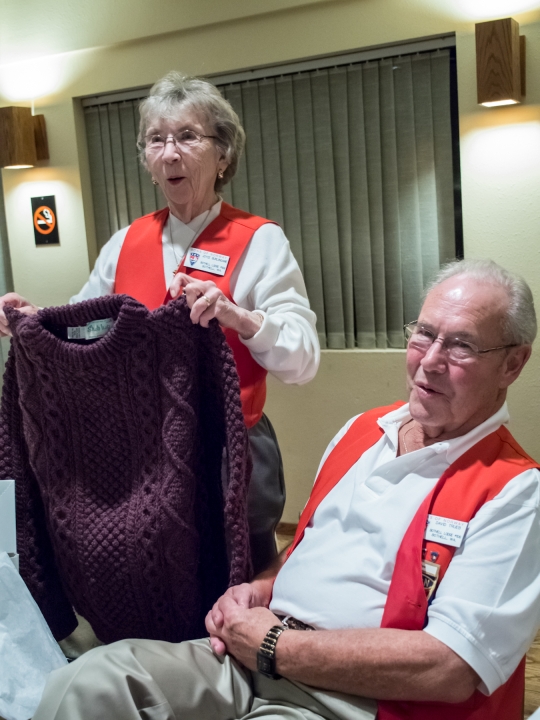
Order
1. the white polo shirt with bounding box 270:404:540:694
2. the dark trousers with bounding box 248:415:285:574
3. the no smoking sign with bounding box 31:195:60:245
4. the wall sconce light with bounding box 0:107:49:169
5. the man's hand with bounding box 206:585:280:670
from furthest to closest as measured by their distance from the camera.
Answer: the no smoking sign with bounding box 31:195:60:245
the wall sconce light with bounding box 0:107:49:169
the dark trousers with bounding box 248:415:285:574
the man's hand with bounding box 206:585:280:670
the white polo shirt with bounding box 270:404:540:694

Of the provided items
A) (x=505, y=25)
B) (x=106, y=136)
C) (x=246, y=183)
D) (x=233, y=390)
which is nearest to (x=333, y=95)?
(x=246, y=183)

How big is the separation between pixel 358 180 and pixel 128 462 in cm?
241

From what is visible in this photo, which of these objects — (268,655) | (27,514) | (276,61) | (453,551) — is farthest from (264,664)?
(276,61)

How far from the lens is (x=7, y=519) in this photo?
140 cm

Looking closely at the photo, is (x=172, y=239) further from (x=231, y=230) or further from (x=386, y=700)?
(x=386, y=700)

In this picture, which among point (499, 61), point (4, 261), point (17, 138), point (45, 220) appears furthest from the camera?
point (4, 261)

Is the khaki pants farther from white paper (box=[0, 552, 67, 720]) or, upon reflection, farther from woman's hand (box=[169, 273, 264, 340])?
woman's hand (box=[169, 273, 264, 340])

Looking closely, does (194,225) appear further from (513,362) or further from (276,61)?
(276,61)

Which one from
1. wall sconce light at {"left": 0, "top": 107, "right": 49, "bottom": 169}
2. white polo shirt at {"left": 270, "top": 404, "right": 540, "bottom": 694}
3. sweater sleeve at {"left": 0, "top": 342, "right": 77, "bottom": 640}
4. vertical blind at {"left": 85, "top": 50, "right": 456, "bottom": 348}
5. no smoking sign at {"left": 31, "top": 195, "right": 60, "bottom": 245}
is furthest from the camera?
no smoking sign at {"left": 31, "top": 195, "right": 60, "bottom": 245}

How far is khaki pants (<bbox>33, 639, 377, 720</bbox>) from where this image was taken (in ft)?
4.05

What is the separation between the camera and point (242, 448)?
147 centimetres

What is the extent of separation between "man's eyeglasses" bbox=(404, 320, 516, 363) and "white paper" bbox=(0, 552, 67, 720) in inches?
36.0

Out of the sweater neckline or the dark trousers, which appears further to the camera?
the dark trousers

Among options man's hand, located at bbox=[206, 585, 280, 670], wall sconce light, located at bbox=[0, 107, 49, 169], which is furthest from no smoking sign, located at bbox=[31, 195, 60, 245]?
man's hand, located at bbox=[206, 585, 280, 670]
